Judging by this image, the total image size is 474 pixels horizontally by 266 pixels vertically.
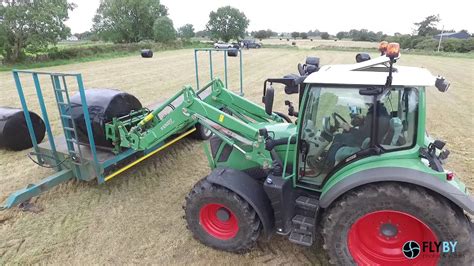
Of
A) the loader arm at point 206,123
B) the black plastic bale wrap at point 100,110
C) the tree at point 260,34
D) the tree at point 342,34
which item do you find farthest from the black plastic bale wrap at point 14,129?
the tree at point 342,34

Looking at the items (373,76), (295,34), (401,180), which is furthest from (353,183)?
(295,34)

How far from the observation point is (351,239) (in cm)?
279

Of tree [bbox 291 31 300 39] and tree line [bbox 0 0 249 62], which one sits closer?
tree line [bbox 0 0 249 62]

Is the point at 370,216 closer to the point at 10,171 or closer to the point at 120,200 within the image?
the point at 120,200

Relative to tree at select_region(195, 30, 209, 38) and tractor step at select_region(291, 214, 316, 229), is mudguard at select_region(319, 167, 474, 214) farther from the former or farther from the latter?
tree at select_region(195, 30, 209, 38)

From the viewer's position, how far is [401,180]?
Result: 243 cm

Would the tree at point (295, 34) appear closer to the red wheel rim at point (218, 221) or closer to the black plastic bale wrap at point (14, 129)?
the black plastic bale wrap at point (14, 129)

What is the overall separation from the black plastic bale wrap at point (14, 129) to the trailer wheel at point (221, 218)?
14.4 ft

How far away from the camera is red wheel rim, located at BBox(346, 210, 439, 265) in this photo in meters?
2.66

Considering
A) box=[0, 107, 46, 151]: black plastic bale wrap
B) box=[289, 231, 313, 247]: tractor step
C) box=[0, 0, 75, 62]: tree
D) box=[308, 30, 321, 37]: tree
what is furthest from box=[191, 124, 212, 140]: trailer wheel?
box=[308, 30, 321, 37]: tree

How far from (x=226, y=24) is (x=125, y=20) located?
1066 inches

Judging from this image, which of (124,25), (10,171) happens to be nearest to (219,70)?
(10,171)

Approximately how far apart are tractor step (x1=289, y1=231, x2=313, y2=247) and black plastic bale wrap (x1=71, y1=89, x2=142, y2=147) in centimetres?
298

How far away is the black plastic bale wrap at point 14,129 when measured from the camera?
562 cm
